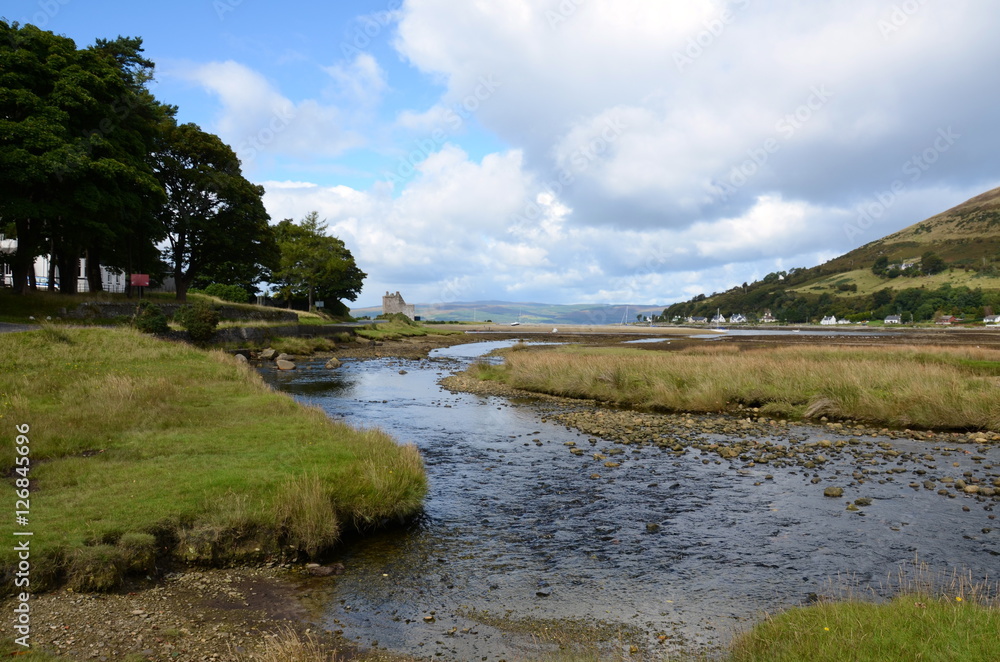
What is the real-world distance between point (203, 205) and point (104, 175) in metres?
22.3

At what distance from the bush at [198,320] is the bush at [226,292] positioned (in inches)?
1376

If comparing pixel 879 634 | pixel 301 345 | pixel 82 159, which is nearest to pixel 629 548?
pixel 879 634

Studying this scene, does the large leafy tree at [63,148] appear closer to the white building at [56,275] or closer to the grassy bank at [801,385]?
the white building at [56,275]

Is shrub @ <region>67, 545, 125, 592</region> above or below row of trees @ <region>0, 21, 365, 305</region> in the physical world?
below

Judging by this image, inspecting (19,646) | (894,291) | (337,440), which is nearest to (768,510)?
(337,440)

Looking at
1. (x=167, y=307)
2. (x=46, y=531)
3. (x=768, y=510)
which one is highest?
(x=167, y=307)

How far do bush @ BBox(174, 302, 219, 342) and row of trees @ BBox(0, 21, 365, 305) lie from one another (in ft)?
22.7

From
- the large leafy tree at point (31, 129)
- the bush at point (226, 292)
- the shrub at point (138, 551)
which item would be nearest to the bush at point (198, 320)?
the large leafy tree at point (31, 129)

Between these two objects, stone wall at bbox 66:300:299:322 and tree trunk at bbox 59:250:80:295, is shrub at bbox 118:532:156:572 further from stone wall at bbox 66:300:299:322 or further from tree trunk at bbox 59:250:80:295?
tree trunk at bbox 59:250:80:295

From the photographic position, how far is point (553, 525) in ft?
39.8

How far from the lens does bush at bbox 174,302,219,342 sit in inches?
1629

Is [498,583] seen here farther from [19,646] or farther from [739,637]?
[19,646]

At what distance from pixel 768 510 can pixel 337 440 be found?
10782mm

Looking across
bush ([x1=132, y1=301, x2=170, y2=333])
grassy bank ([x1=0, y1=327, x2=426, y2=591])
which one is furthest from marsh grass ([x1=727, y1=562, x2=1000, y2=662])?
bush ([x1=132, y1=301, x2=170, y2=333])
